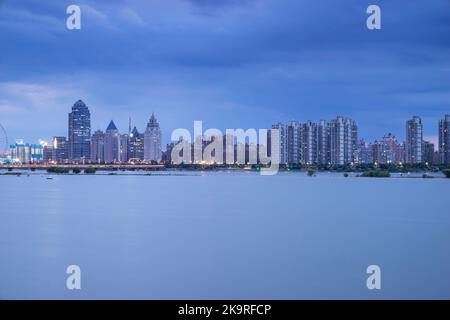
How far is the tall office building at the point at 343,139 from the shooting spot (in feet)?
153

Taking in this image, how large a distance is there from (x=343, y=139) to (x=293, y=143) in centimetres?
435

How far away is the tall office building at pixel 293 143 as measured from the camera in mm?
49094

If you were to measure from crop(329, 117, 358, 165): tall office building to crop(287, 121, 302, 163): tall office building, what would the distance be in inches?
110

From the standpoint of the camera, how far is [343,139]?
47.1 meters

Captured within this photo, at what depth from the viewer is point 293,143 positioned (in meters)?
49.1

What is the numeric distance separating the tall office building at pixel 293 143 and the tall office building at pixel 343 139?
2804 mm

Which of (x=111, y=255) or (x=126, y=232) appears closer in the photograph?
(x=111, y=255)

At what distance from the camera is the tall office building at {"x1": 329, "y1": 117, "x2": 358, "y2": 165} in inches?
1841

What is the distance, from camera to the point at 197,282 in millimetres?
7129

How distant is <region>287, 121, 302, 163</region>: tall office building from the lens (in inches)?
1933

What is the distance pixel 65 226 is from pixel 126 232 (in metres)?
2.14

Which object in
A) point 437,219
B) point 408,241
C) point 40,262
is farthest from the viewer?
point 437,219
